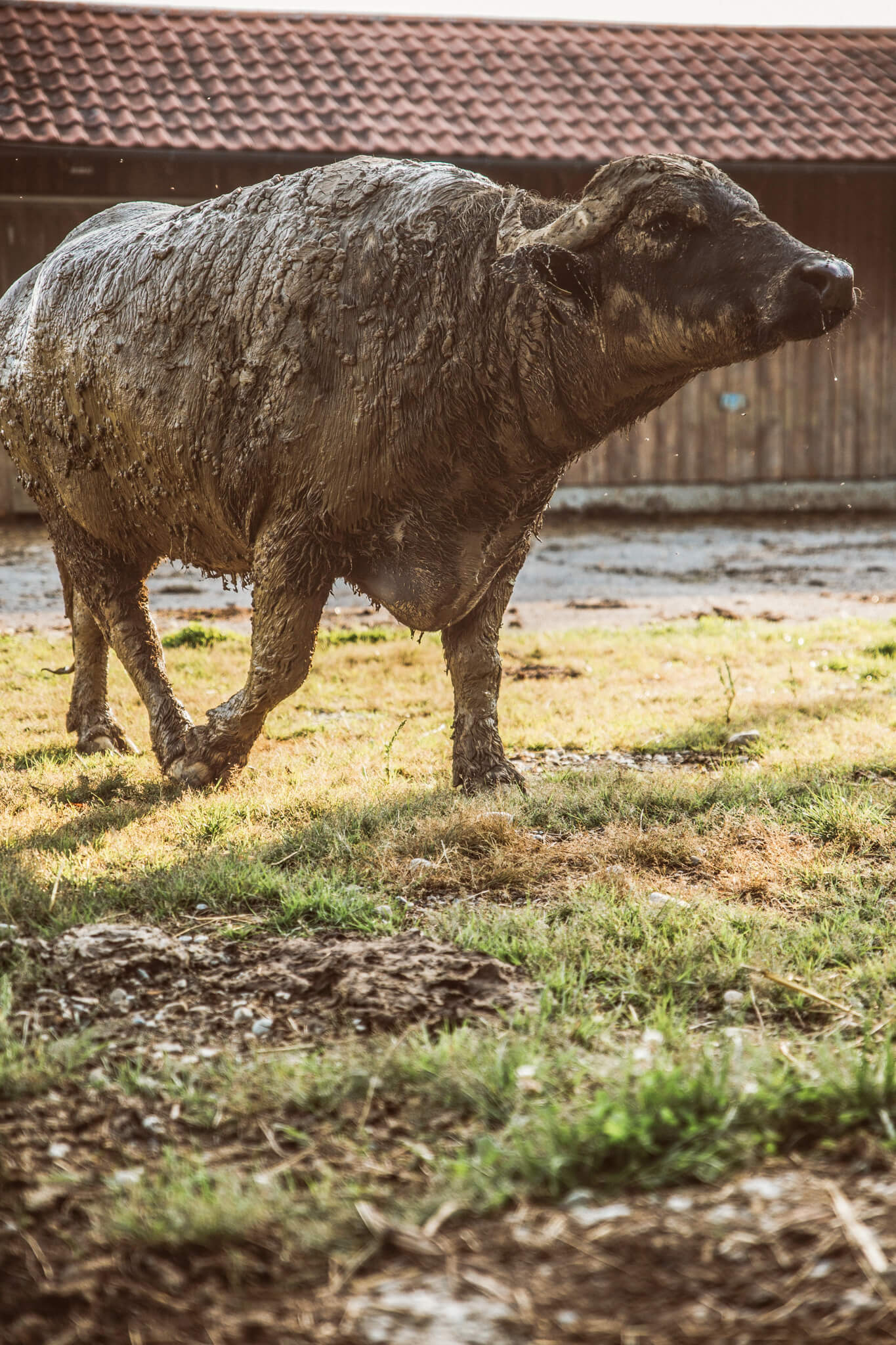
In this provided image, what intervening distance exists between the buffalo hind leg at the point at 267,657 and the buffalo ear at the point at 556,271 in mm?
1090

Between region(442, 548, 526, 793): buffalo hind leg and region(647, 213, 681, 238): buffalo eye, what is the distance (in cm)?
138

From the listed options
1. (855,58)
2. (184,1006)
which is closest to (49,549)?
(184,1006)

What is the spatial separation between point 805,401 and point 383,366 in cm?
1184

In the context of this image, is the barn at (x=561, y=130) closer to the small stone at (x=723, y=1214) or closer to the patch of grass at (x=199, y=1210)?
the patch of grass at (x=199, y=1210)

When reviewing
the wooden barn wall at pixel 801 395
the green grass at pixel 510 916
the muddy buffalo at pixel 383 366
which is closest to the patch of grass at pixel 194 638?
the green grass at pixel 510 916

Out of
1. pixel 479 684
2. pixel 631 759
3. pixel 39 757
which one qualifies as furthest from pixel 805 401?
pixel 39 757

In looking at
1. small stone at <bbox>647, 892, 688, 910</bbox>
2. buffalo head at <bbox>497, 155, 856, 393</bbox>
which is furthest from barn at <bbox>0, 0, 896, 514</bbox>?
small stone at <bbox>647, 892, 688, 910</bbox>

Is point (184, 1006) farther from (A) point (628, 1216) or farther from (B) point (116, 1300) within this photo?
(A) point (628, 1216)

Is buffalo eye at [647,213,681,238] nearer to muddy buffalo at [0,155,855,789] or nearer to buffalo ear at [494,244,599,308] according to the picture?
muddy buffalo at [0,155,855,789]

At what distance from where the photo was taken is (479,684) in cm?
453

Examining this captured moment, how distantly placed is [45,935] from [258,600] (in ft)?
4.82

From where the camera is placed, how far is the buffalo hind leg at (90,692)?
522 centimetres

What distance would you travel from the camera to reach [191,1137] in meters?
2.22

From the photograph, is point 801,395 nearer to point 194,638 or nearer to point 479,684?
point 194,638
